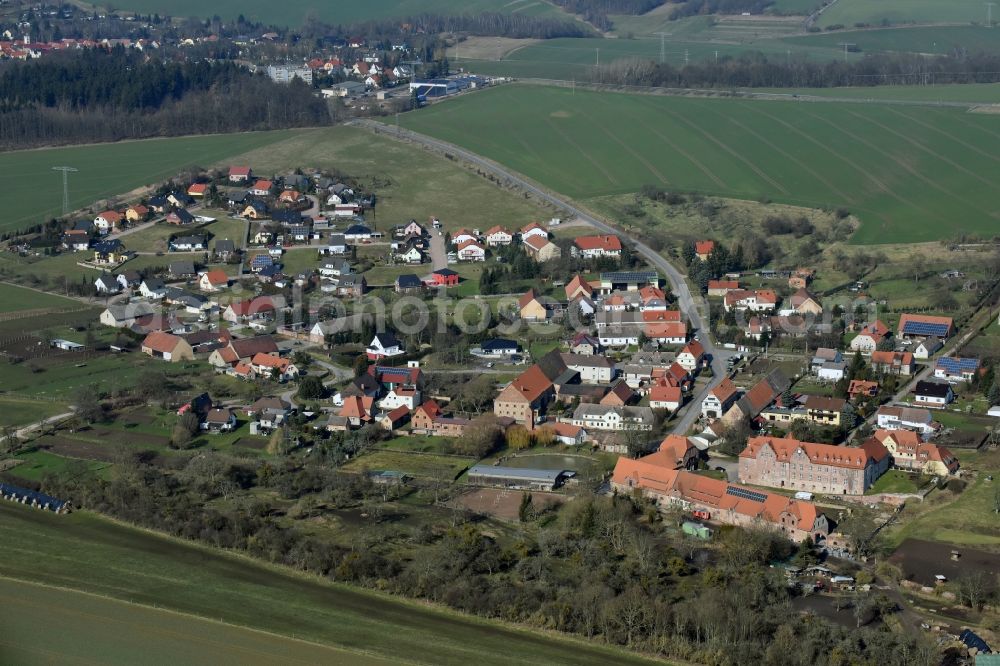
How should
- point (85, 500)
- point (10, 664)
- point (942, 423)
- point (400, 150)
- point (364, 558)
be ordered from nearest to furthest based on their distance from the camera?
point (10, 664), point (364, 558), point (85, 500), point (942, 423), point (400, 150)

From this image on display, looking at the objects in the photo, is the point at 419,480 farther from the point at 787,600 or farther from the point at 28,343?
the point at 28,343

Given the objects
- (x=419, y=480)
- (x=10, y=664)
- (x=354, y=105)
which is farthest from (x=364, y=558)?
(x=354, y=105)

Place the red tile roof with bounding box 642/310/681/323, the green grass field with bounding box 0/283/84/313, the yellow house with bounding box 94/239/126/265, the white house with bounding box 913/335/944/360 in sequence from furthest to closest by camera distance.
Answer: the yellow house with bounding box 94/239/126/265, the green grass field with bounding box 0/283/84/313, the red tile roof with bounding box 642/310/681/323, the white house with bounding box 913/335/944/360

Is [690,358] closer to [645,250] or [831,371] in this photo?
[831,371]

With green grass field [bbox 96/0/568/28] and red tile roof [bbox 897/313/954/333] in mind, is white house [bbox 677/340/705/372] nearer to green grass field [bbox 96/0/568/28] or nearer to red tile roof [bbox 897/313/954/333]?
red tile roof [bbox 897/313/954/333]

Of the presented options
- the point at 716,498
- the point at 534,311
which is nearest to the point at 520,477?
the point at 716,498

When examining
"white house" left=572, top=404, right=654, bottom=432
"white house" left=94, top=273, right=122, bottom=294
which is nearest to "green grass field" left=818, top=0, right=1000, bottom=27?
"white house" left=94, top=273, right=122, bottom=294
